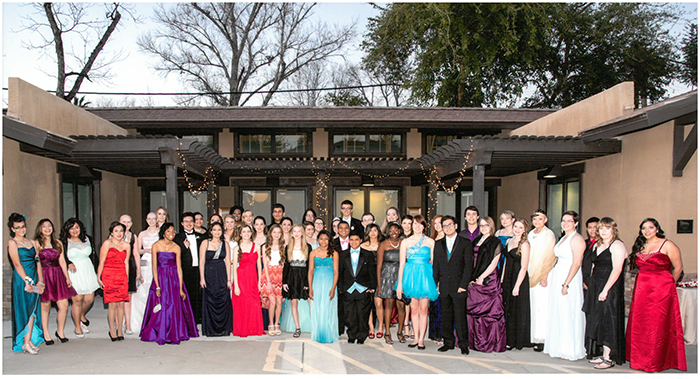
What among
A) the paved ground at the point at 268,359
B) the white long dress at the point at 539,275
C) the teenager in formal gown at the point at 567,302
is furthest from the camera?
the white long dress at the point at 539,275

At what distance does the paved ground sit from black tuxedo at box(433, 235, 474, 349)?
0.27 meters

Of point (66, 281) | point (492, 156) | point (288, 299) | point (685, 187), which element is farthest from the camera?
point (492, 156)

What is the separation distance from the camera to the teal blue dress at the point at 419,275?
533cm

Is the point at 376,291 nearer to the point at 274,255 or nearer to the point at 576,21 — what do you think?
the point at 274,255

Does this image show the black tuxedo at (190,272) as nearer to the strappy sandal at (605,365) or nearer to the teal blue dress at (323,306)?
the teal blue dress at (323,306)

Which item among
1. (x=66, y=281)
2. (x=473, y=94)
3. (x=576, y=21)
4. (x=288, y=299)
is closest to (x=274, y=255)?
(x=288, y=299)

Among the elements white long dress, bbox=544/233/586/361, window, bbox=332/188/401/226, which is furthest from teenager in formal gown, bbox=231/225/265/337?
window, bbox=332/188/401/226

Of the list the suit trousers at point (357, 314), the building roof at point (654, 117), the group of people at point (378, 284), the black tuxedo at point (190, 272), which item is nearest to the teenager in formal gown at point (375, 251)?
the group of people at point (378, 284)

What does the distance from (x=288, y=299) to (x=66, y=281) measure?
280 centimetres

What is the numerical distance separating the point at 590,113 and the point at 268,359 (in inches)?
310

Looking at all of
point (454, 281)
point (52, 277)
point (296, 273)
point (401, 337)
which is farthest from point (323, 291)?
point (52, 277)

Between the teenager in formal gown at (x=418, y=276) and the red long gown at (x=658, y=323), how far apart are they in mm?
2173

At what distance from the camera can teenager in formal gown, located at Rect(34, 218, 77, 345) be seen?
5.41m

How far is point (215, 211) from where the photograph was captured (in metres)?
12.3
